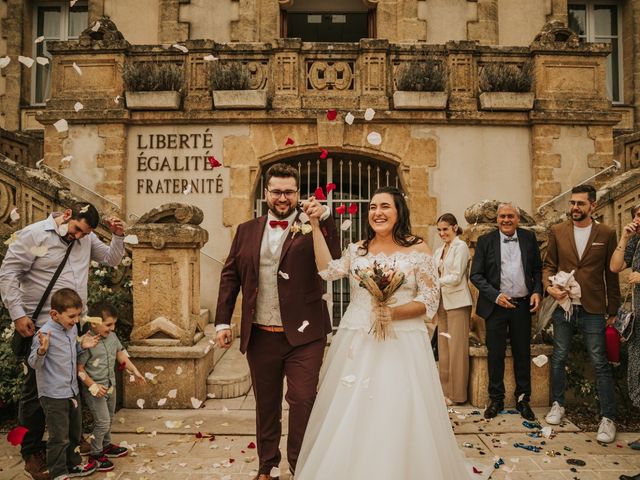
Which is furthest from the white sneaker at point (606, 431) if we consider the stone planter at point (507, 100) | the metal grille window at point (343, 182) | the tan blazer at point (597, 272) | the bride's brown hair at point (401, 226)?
the stone planter at point (507, 100)

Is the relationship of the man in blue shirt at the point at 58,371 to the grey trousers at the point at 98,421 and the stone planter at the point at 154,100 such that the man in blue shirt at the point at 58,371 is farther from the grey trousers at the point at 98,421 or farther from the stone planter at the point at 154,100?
the stone planter at the point at 154,100

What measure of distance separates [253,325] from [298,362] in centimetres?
43

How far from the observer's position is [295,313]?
373 cm

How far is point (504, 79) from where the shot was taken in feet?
28.2

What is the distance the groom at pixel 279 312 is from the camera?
3.72 m

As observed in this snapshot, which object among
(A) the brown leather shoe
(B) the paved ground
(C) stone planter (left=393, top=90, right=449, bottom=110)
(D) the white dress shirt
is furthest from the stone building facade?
(A) the brown leather shoe

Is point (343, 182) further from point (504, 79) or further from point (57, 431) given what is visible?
point (57, 431)

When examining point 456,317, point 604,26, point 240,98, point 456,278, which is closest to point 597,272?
point 456,278

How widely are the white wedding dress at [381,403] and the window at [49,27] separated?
12.6 metres

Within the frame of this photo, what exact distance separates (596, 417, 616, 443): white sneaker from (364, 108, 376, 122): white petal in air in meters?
5.32

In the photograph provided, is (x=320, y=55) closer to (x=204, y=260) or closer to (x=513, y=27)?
(x=204, y=260)

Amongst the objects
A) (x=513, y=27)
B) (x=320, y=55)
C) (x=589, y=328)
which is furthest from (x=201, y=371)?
(x=513, y=27)

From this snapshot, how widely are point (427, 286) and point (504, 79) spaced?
6.26 m

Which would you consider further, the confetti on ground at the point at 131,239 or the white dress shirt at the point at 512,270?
the confetti on ground at the point at 131,239
